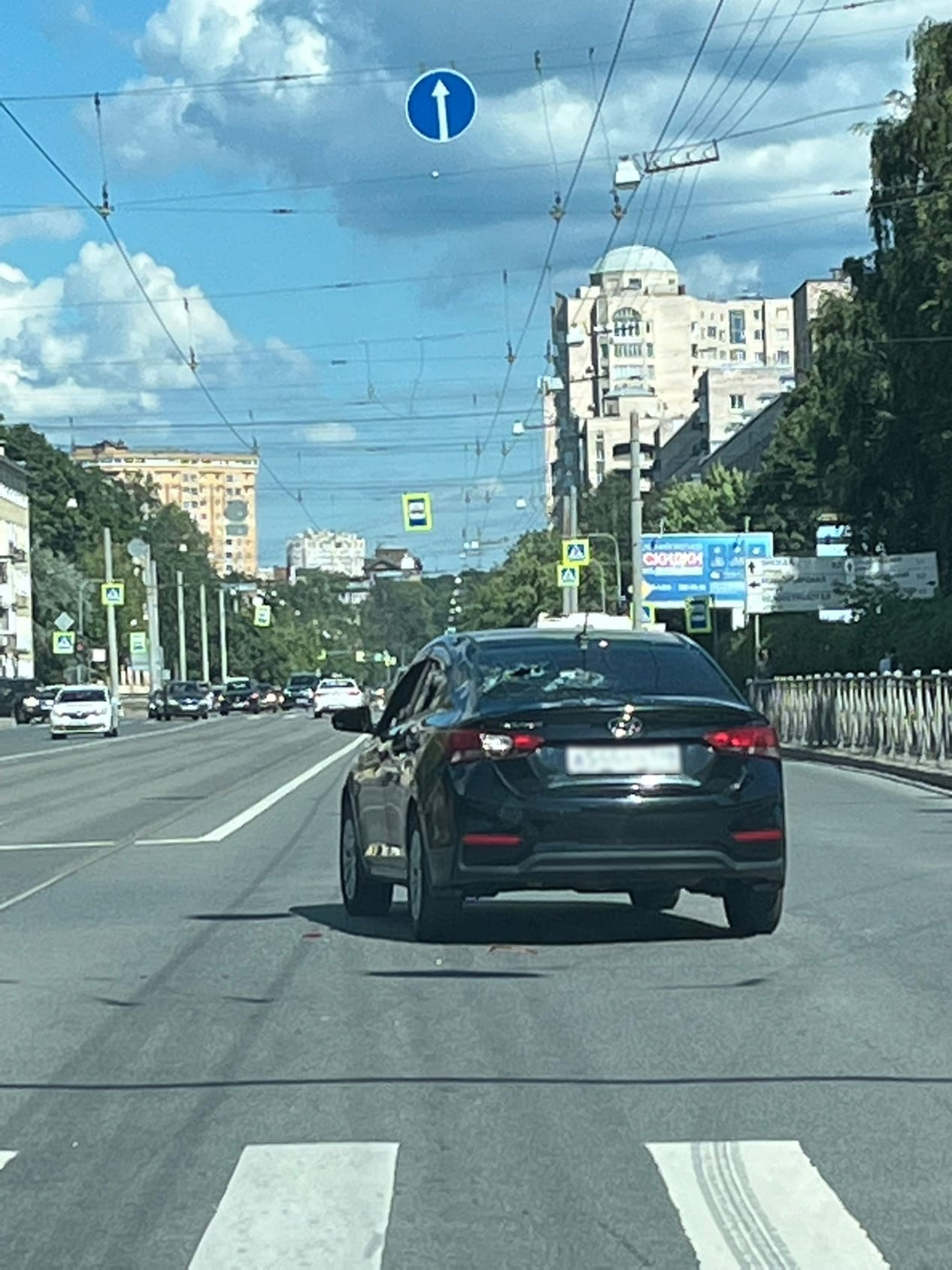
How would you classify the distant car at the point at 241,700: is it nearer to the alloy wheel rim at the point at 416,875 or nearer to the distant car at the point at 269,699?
the distant car at the point at 269,699

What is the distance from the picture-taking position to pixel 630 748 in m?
11.5

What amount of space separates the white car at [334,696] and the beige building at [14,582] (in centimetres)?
4525

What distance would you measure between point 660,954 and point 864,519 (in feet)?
161

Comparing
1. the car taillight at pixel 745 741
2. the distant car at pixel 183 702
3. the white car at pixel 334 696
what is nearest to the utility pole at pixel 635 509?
the white car at pixel 334 696

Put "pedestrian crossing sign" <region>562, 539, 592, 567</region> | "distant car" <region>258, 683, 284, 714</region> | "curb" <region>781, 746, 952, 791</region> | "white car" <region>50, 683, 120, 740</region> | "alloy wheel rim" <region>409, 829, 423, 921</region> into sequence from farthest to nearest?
"distant car" <region>258, 683, 284, 714</region>, "pedestrian crossing sign" <region>562, 539, 592, 567</region>, "white car" <region>50, 683, 120, 740</region>, "curb" <region>781, 746, 952, 791</region>, "alloy wheel rim" <region>409, 829, 423, 921</region>

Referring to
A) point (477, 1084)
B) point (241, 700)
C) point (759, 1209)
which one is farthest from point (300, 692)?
point (759, 1209)

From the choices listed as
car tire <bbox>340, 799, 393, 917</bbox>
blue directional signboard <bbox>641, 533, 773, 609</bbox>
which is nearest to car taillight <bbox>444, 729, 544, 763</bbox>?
car tire <bbox>340, 799, 393, 917</bbox>

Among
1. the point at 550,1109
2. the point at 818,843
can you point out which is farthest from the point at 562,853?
the point at 818,843

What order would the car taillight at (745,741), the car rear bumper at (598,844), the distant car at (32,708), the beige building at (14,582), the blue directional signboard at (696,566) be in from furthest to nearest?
the beige building at (14,582) < the distant car at (32,708) < the blue directional signboard at (696,566) < the car taillight at (745,741) < the car rear bumper at (598,844)

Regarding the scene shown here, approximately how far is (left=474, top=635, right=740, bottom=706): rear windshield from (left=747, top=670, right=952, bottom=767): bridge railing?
46.8ft

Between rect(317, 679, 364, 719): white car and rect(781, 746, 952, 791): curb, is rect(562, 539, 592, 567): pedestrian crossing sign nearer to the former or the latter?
rect(317, 679, 364, 719): white car

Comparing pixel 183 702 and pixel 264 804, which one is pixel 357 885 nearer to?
pixel 264 804

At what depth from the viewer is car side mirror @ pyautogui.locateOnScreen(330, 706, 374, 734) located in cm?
1403

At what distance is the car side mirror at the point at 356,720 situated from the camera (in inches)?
552
